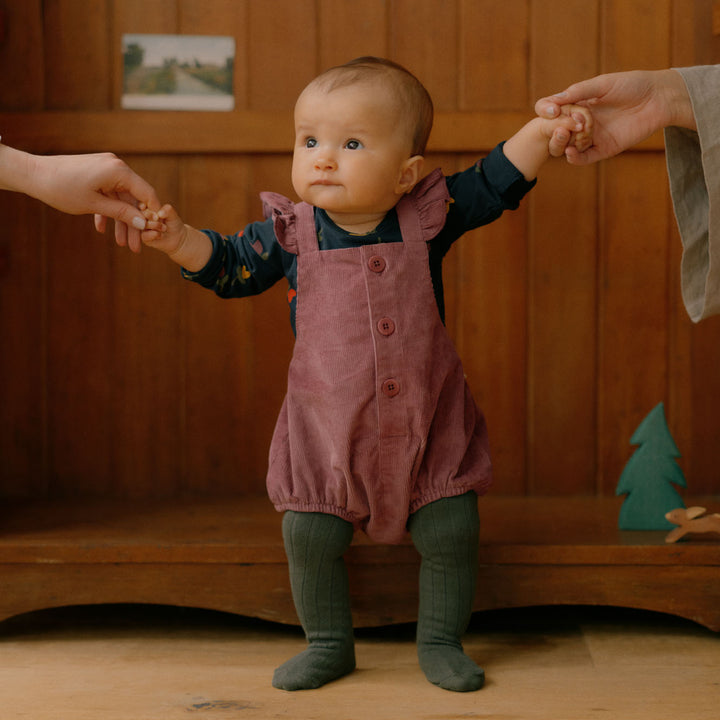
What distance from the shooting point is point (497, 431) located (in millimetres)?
1655

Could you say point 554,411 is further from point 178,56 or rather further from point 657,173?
point 178,56

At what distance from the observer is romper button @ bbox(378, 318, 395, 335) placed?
1158 millimetres

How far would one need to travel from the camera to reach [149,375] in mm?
1659

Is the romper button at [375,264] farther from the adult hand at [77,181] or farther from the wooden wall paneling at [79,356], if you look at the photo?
the wooden wall paneling at [79,356]

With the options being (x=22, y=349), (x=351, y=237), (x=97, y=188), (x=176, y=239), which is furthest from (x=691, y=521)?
(x=22, y=349)

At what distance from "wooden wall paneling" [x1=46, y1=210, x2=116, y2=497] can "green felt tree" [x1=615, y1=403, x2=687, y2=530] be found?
88 cm

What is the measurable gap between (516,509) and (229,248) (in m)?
0.65

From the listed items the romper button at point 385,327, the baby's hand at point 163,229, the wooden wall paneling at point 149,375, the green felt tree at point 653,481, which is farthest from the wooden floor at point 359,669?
the baby's hand at point 163,229

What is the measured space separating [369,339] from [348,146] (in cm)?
23

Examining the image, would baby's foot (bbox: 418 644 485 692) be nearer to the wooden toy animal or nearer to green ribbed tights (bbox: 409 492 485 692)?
green ribbed tights (bbox: 409 492 485 692)

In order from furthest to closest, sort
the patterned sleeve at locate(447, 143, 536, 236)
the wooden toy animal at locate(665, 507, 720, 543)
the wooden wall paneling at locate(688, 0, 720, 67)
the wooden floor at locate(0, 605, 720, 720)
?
the wooden wall paneling at locate(688, 0, 720, 67) → the wooden toy animal at locate(665, 507, 720, 543) → the patterned sleeve at locate(447, 143, 536, 236) → the wooden floor at locate(0, 605, 720, 720)

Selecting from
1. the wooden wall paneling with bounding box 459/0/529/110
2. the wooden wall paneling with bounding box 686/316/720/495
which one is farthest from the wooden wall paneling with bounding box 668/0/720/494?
the wooden wall paneling with bounding box 459/0/529/110

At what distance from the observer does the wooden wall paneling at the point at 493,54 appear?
1.61 metres

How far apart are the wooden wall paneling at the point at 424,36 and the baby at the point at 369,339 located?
0.44 meters
